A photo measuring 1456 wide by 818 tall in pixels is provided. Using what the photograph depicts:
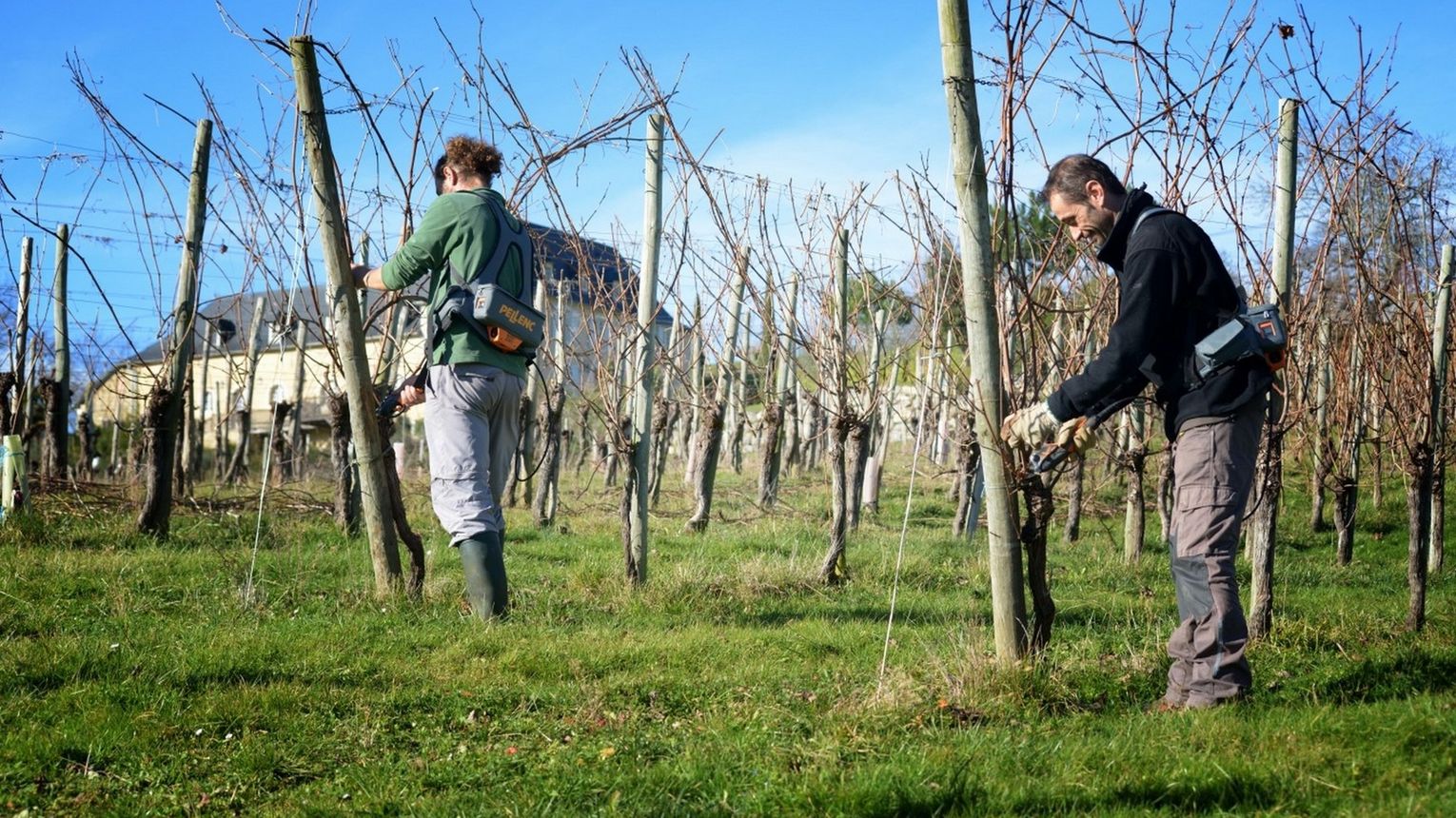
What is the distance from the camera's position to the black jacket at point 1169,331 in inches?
152

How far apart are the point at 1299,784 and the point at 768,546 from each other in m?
5.68

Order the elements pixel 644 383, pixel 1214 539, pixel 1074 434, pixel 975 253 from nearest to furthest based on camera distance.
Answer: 1. pixel 1214 539
2. pixel 1074 434
3. pixel 975 253
4. pixel 644 383

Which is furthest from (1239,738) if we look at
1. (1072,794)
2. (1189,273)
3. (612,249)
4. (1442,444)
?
(612,249)

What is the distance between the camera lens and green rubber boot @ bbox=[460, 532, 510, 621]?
514 centimetres

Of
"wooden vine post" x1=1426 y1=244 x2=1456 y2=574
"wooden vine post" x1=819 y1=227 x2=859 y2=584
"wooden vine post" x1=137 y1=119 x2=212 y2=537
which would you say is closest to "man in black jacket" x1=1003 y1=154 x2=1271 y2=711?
"wooden vine post" x1=1426 y1=244 x2=1456 y2=574

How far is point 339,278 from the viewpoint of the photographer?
547cm

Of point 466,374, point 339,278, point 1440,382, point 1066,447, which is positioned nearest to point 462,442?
point 466,374

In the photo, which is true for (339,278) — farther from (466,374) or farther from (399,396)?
(466,374)

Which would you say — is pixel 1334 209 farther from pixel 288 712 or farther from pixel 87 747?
pixel 87 747

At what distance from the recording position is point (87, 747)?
3422 mm

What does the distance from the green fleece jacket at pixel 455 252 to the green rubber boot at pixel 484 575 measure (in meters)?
0.80

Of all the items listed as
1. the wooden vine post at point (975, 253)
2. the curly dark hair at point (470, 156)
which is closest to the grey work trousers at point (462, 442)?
the curly dark hair at point (470, 156)

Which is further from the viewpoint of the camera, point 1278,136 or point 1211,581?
point 1278,136

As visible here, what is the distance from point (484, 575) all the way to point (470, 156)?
1.92m
